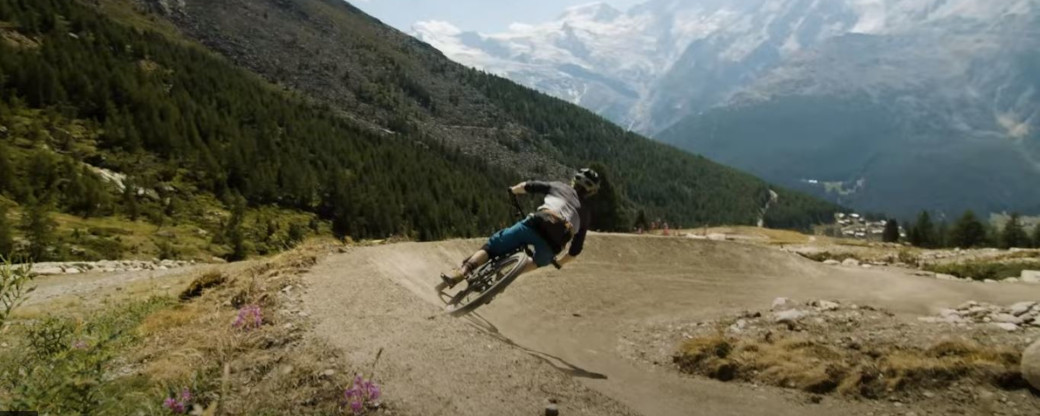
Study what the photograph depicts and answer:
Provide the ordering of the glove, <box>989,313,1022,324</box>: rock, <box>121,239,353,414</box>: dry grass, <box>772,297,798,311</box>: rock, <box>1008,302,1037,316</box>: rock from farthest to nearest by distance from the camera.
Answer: <box>772,297,798,311</box>: rock < <box>1008,302,1037,316</box>: rock < the glove < <box>989,313,1022,324</box>: rock < <box>121,239,353,414</box>: dry grass

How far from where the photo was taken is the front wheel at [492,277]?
42.3ft

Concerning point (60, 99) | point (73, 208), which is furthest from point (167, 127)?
point (73, 208)

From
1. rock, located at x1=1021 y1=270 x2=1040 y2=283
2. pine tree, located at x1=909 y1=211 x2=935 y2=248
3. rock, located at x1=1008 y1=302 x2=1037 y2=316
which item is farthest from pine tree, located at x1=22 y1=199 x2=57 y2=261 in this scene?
pine tree, located at x1=909 y1=211 x2=935 y2=248

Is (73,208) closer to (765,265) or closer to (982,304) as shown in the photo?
(765,265)

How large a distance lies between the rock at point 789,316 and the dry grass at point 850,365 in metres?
1.93

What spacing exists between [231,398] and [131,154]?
305 feet

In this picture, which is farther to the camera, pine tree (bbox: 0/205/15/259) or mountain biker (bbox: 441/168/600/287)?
pine tree (bbox: 0/205/15/259)

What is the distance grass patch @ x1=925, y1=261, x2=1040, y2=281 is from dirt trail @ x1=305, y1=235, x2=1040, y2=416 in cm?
918

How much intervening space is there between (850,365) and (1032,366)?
2.73 m

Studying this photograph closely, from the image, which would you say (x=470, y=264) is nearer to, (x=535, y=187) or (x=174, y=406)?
(x=535, y=187)

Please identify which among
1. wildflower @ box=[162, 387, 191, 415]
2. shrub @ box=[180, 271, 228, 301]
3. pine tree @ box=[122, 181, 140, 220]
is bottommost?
pine tree @ box=[122, 181, 140, 220]

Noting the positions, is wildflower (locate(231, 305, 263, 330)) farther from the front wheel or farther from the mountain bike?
the front wheel

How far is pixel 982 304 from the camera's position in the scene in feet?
56.0

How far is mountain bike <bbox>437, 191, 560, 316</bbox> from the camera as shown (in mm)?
12836
